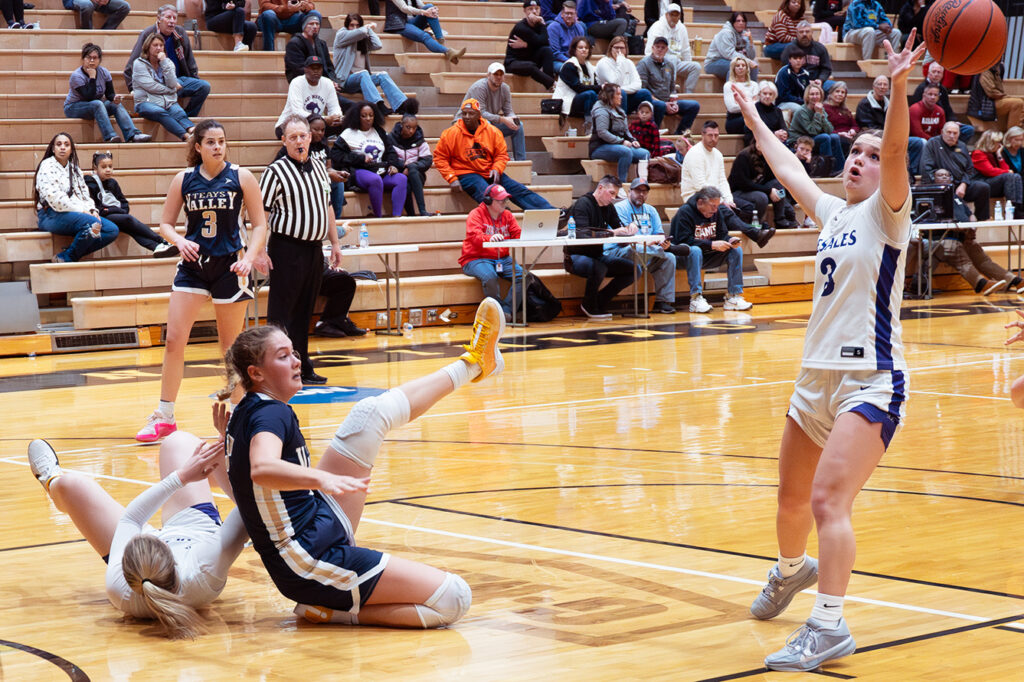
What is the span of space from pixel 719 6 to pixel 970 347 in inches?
473

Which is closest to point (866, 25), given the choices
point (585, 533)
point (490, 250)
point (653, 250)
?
point (653, 250)

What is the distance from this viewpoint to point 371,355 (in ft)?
37.6

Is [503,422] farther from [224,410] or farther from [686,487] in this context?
[224,410]

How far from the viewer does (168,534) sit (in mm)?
4395

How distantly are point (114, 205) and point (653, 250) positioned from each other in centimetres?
552

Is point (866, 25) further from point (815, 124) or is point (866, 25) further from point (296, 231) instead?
point (296, 231)

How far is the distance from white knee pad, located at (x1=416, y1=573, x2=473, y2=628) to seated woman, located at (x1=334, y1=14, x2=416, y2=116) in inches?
472

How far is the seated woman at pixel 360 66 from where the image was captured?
51.3 feet

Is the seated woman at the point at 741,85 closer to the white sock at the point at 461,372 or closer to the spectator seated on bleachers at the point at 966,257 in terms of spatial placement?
the spectator seated on bleachers at the point at 966,257

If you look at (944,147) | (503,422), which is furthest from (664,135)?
(503,422)

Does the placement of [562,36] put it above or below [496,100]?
above

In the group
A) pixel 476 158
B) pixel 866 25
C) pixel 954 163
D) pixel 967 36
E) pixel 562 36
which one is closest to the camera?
pixel 967 36

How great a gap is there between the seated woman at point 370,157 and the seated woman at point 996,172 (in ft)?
26.1

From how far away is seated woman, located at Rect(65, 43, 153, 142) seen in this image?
45.3ft
